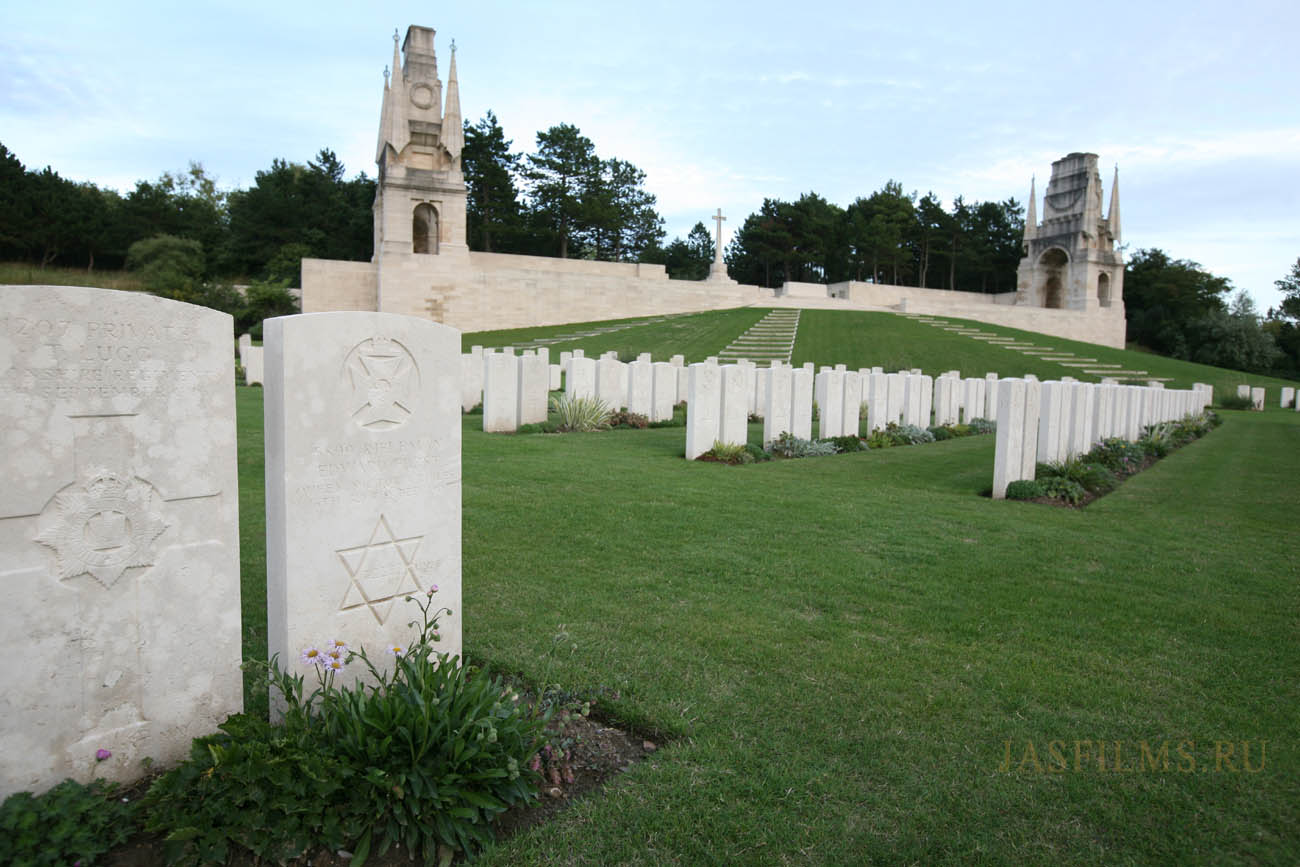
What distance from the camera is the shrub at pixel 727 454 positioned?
9.10 m

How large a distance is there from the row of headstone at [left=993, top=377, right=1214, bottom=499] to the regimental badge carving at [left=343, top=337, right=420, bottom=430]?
6.06 metres

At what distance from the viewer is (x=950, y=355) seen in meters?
28.6

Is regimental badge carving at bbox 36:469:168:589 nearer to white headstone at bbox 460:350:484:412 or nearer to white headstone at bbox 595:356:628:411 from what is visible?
white headstone at bbox 595:356:628:411

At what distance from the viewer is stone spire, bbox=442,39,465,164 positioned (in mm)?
30734

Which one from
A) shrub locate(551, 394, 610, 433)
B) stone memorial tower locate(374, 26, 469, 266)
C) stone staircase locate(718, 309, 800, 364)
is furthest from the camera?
stone memorial tower locate(374, 26, 469, 266)

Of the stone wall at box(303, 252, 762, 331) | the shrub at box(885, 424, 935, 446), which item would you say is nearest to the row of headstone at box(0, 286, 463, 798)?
the shrub at box(885, 424, 935, 446)

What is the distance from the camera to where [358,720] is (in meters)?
2.35

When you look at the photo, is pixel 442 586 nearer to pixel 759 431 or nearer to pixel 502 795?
pixel 502 795

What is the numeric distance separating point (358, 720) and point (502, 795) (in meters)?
0.50

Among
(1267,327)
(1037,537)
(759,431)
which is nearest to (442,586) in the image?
(1037,537)

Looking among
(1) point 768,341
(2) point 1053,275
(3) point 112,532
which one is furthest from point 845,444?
(2) point 1053,275

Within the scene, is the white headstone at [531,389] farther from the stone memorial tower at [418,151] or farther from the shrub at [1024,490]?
the stone memorial tower at [418,151]

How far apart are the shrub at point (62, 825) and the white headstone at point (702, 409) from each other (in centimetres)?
720

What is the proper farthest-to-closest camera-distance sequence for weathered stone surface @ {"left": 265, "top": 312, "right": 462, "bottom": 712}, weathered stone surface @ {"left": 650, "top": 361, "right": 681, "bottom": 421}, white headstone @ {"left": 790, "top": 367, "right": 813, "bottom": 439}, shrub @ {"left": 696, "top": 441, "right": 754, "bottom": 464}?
weathered stone surface @ {"left": 650, "top": 361, "right": 681, "bottom": 421}
white headstone @ {"left": 790, "top": 367, "right": 813, "bottom": 439}
shrub @ {"left": 696, "top": 441, "right": 754, "bottom": 464}
weathered stone surface @ {"left": 265, "top": 312, "right": 462, "bottom": 712}
